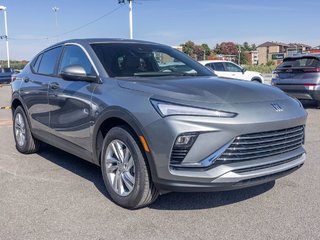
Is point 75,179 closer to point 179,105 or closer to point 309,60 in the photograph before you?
point 179,105

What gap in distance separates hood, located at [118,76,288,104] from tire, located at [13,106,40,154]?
101 inches

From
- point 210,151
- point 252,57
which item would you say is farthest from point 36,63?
point 252,57

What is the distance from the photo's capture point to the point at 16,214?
3.78m

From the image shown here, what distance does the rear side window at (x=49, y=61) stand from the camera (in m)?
5.33

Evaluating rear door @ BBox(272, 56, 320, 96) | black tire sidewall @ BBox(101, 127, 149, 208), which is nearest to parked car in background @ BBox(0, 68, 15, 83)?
rear door @ BBox(272, 56, 320, 96)

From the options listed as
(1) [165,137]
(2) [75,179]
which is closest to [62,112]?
(2) [75,179]

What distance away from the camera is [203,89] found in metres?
3.70

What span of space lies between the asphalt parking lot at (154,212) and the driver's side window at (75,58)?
136 cm

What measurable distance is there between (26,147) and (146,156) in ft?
10.5

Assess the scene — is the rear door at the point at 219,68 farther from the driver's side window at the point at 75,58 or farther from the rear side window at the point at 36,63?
the driver's side window at the point at 75,58

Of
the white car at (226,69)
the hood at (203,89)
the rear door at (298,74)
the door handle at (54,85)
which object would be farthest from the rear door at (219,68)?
the hood at (203,89)

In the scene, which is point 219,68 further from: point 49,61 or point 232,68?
point 49,61

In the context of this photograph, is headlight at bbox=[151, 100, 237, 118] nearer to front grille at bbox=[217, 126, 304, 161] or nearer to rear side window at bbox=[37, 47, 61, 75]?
front grille at bbox=[217, 126, 304, 161]

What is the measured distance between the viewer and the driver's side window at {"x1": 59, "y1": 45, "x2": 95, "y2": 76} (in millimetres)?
4439
